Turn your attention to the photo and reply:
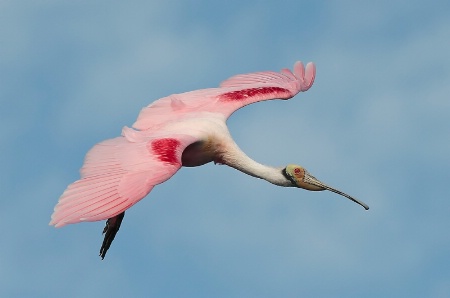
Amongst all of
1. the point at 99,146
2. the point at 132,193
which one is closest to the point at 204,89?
the point at 99,146

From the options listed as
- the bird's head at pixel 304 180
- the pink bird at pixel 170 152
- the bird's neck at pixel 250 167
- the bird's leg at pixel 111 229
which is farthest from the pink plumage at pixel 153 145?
the bird's leg at pixel 111 229

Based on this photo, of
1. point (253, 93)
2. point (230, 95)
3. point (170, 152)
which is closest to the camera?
point (170, 152)

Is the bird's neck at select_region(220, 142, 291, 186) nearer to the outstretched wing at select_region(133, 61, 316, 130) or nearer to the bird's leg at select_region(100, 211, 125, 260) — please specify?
the outstretched wing at select_region(133, 61, 316, 130)

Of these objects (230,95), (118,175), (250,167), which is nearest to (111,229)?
(250,167)

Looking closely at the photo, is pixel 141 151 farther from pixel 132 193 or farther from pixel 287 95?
pixel 287 95

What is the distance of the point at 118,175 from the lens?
14.3m

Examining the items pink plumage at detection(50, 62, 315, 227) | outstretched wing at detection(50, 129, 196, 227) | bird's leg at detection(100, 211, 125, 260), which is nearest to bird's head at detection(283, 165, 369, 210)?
pink plumage at detection(50, 62, 315, 227)

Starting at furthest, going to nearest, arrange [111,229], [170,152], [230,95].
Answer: [230,95] → [111,229] → [170,152]

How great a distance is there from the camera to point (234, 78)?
19.2 meters

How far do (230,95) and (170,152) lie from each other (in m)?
3.28

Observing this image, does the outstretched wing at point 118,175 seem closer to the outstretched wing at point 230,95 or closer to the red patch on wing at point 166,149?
the red patch on wing at point 166,149

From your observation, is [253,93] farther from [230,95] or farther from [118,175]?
[118,175]

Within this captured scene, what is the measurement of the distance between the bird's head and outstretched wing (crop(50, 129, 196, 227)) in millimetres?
1805

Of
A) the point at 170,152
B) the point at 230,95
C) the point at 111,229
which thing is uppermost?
the point at 230,95
